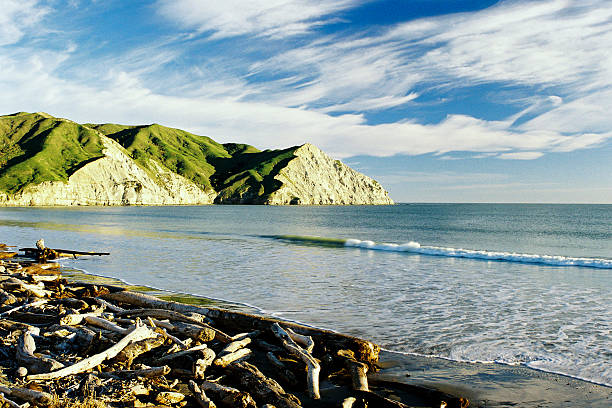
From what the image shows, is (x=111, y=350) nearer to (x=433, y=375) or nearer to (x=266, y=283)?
(x=433, y=375)

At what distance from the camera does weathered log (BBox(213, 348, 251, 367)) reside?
24.3ft

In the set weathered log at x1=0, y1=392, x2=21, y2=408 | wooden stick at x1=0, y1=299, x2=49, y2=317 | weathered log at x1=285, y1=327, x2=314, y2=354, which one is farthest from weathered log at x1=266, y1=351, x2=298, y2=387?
wooden stick at x1=0, y1=299, x2=49, y2=317

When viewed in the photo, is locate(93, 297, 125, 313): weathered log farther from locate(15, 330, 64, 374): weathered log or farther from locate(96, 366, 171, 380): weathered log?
locate(96, 366, 171, 380): weathered log

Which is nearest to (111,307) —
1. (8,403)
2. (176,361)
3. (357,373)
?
(176,361)

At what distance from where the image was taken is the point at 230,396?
6.15 m

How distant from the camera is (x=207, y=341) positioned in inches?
330

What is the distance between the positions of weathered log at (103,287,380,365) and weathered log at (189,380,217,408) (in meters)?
2.87

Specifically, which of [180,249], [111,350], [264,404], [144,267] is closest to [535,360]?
[264,404]

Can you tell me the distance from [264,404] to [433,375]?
359 cm

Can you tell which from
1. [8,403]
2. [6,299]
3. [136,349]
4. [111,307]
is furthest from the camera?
[6,299]

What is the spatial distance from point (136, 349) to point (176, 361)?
29.8 inches

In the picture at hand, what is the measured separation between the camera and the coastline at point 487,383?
22.8ft

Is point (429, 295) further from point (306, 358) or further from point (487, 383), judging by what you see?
point (306, 358)

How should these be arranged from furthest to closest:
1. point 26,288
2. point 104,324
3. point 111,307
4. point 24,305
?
point 26,288, point 111,307, point 24,305, point 104,324
